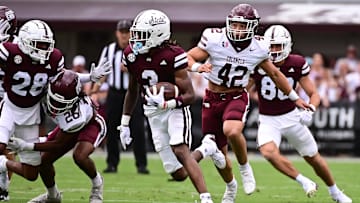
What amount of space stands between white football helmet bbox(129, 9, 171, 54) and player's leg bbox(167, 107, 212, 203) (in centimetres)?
59

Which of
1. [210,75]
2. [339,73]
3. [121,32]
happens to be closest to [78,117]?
[210,75]

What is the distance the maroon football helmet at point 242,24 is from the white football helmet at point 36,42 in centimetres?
156

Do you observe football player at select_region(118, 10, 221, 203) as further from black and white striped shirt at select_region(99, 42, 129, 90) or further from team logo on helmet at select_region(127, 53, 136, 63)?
black and white striped shirt at select_region(99, 42, 129, 90)

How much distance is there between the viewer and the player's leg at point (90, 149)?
8094mm

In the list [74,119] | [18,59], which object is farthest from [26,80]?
[74,119]

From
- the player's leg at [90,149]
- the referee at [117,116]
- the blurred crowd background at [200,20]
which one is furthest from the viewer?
the blurred crowd background at [200,20]

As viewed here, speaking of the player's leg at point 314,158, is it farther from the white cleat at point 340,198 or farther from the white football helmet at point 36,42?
the white football helmet at point 36,42

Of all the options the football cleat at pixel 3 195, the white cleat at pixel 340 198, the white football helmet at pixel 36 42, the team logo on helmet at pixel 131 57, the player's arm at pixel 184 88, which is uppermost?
the white football helmet at pixel 36 42

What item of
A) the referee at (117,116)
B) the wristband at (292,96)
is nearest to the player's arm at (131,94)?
the wristband at (292,96)

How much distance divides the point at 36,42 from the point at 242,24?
177cm

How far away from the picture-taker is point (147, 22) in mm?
8047

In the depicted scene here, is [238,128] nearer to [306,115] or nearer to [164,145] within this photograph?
[164,145]

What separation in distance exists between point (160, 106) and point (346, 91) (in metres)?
8.74

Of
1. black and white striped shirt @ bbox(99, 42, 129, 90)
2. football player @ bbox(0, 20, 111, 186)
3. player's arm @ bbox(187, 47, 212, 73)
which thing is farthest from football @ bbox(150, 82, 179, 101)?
black and white striped shirt @ bbox(99, 42, 129, 90)
